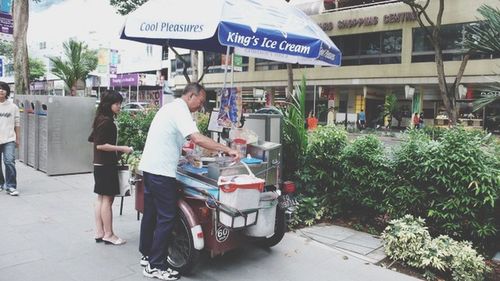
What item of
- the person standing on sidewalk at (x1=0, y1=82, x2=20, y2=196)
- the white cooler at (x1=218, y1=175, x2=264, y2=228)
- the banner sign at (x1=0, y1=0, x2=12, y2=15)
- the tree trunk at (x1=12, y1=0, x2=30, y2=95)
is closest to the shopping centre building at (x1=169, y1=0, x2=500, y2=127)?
the tree trunk at (x1=12, y1=0, x2=30, y2=95)

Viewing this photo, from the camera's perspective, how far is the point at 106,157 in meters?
4.45

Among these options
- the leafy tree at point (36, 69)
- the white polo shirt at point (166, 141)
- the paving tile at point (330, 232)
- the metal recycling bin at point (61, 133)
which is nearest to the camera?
the white polo shirt at point (166, 141)

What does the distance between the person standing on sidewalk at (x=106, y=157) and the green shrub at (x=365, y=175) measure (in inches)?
111

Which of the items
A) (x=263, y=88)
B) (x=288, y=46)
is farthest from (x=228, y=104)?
(x=263, y=88)

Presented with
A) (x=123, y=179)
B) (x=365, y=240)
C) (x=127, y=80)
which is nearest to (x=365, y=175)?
(x=365, y=240)

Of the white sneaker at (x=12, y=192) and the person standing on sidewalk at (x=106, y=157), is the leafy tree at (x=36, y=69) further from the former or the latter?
the person standing on sidewalk at (x=106, y=157)

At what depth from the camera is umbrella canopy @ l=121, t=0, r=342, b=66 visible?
161 inches

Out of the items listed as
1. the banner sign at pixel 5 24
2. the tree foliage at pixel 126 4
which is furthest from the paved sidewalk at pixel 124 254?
the tree foliage at pixel 126 4

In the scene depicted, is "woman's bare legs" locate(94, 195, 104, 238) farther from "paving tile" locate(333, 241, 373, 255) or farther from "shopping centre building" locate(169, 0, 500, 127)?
"shopping centre building" locate(169, 0, 500, 127)

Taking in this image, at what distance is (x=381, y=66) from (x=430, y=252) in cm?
2706

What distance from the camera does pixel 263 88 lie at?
36656 mm

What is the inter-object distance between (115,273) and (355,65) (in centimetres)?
2959

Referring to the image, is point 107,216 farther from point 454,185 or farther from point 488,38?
→ point 488,38

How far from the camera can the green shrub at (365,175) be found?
16.8 feet
